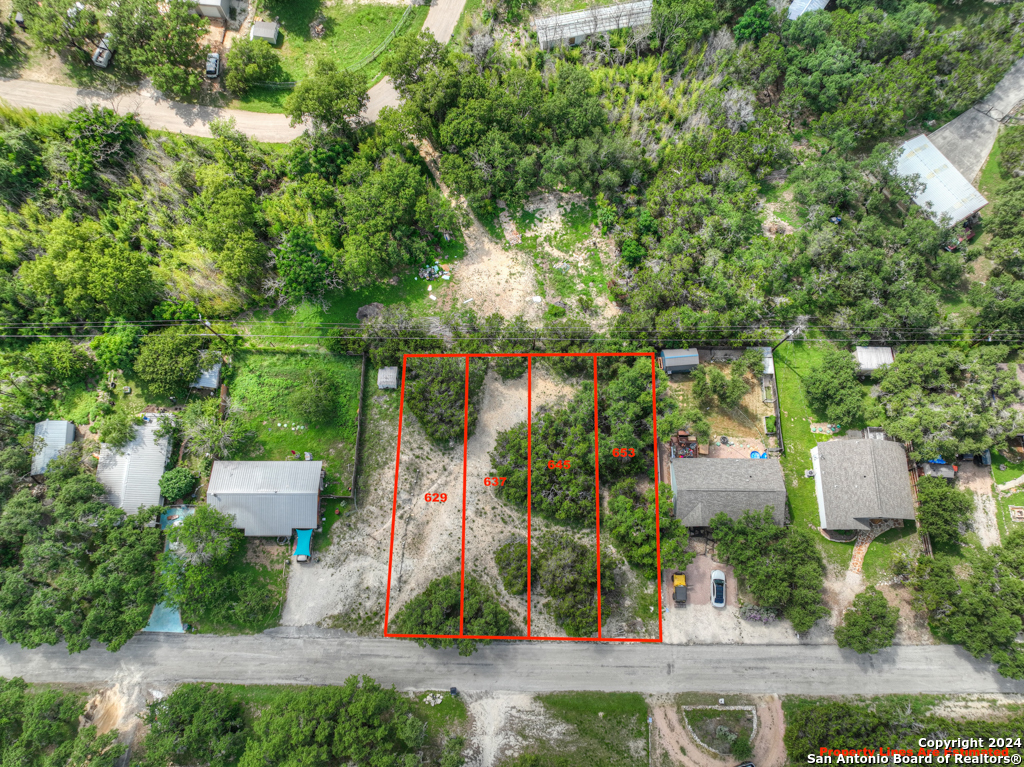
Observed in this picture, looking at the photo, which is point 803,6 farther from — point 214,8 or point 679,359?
point 214,8

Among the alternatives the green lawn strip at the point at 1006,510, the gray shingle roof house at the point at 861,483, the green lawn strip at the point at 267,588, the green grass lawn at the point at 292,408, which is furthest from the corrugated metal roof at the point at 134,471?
the green lawn strip at the point at 1006,510

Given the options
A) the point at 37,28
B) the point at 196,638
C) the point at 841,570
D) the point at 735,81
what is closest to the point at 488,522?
the point at 196,638

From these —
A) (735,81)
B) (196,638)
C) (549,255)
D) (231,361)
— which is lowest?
(196,638)

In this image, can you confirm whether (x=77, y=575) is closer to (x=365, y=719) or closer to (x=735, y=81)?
(x=365, y=719)

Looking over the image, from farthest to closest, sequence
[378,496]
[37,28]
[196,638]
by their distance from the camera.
A: [37,28], [378,496], [196,638]

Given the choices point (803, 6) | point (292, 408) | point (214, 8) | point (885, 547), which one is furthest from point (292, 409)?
point (803, 6)

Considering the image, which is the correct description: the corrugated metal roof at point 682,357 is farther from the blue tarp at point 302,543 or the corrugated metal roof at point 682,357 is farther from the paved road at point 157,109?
the paved road at point 157,109
